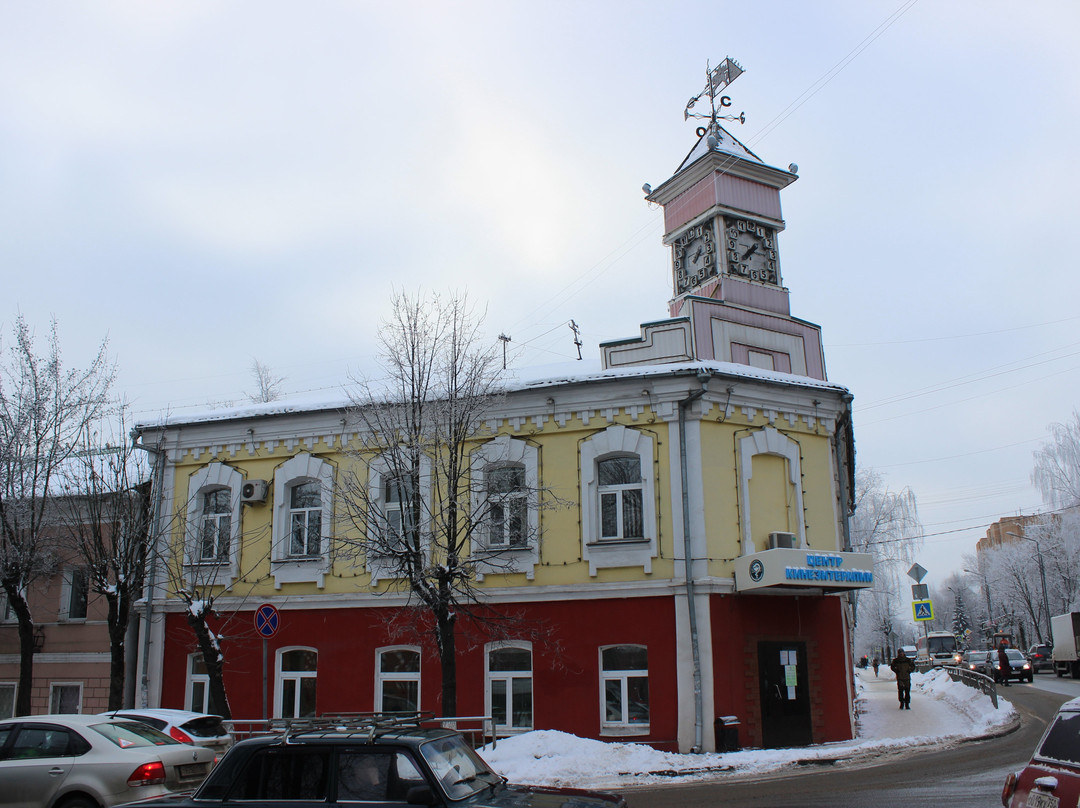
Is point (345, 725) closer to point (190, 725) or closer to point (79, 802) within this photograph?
point (79, 802)

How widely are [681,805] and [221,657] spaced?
10.6m

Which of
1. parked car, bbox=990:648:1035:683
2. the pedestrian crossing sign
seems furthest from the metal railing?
parked car, bbox=990:648:1035:683

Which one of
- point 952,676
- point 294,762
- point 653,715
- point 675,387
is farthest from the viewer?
point 952,676

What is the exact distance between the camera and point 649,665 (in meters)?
17.0

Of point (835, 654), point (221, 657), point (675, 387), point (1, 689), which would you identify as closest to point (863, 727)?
point (835, 654)

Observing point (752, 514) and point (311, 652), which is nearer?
point (752, 514)

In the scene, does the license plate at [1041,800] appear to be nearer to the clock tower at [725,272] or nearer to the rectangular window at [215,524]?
the clock tower at [725,272]

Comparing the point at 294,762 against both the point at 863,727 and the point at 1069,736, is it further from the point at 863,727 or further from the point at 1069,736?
the point at 863,727

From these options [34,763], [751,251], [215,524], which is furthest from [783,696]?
[215,524]

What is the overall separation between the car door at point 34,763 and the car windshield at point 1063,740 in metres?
9.94

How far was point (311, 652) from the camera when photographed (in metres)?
19.4

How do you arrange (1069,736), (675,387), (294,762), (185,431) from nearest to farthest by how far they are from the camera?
(1069,736), (294,762), (675,387), (185,431)

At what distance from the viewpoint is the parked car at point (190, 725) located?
545 inches

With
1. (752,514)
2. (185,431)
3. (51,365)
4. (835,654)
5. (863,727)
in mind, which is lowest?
(863,727)
